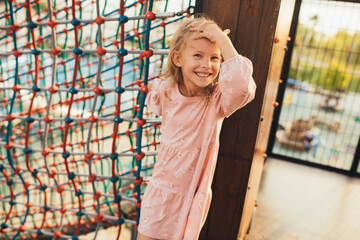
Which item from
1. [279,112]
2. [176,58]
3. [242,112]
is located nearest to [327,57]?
[279,112]

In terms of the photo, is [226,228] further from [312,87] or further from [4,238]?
[312,87]

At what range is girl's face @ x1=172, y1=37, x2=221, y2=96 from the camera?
899 millimetres

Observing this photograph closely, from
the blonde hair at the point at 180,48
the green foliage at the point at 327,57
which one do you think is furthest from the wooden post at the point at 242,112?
the green foliage at the point at 327,57

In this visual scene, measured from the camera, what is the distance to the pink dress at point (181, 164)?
98 centimetres

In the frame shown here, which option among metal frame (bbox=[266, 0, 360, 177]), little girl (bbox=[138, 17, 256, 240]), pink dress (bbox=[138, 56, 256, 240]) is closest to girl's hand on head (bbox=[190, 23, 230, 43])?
little girl (bbox=[138, 17, 256, 240])

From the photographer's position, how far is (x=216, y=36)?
0.87m

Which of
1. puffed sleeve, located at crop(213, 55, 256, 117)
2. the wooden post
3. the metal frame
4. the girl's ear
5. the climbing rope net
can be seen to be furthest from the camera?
the metal frame

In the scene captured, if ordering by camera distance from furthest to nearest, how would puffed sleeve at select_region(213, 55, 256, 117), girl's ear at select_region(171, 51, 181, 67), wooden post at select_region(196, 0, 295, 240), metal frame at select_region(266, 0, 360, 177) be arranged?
metal frame at select_region(266, 0, 360, 177) < wooden post at select_region(196, 0, 295, 240) < girl's ear at select_region(171, 51, 181, 67) < puffed sleeve at select_region(213, 55, 256, 117)

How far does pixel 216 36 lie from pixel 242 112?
43 centimetres

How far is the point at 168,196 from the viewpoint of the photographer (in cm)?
102

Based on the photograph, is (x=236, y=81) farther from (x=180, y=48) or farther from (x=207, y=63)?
(x=180, y=48)

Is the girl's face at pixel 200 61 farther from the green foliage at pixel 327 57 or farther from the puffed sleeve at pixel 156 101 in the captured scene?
the green foliage at pixel 327 57

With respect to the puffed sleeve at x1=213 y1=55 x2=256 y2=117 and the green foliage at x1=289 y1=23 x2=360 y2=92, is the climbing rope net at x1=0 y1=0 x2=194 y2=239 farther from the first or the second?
A: the green foliage at x1=289 y1=23 x2=360 y2=92

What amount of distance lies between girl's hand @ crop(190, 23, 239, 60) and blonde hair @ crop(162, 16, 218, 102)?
2 centimetres
